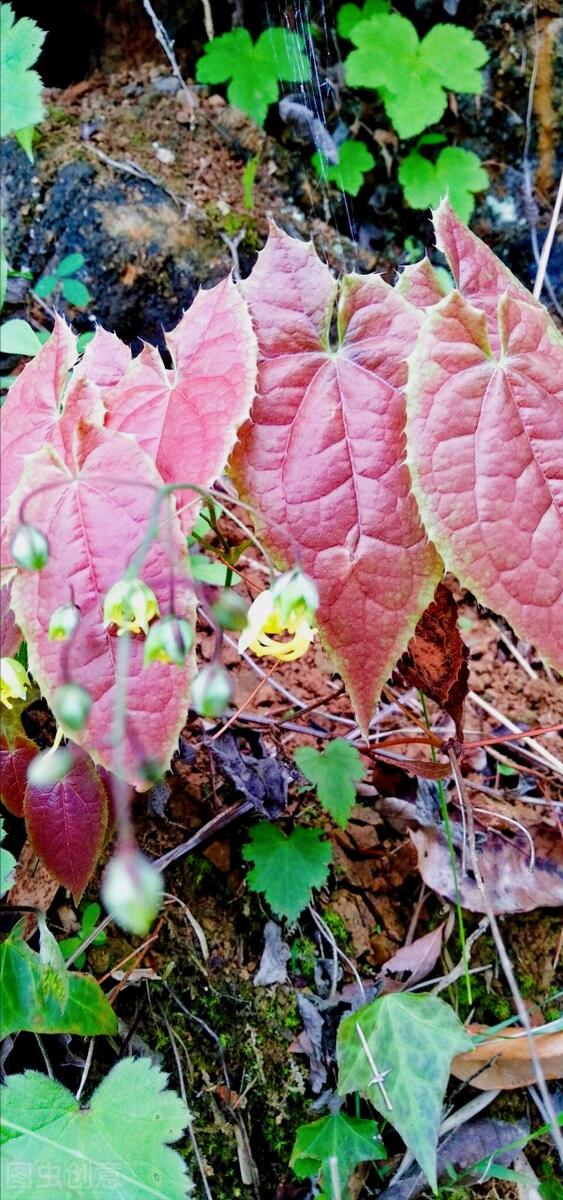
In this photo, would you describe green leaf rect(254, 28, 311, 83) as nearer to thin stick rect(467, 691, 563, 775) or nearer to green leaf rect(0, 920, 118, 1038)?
thin stick rect(467, 691, 563, 775)

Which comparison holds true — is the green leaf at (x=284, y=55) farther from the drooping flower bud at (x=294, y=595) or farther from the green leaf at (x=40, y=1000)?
the green leaf at (x=40, y=1000)

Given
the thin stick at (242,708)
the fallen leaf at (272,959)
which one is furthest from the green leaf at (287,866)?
the thin stick at (242,708)

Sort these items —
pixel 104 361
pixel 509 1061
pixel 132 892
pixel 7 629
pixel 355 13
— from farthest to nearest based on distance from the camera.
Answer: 1. pixel 355 13
2. pixel 509 1061
3. pixel 104 361
4. pixel 7 629
5. pixel 132 892

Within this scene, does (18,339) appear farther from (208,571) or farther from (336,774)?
(336,774)

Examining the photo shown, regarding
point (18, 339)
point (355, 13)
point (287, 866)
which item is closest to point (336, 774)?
point (287, 866)

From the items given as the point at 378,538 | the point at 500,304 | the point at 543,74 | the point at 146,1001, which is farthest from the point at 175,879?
the point at 543,74
